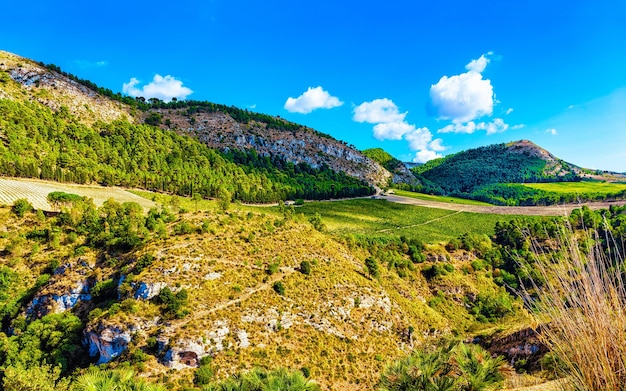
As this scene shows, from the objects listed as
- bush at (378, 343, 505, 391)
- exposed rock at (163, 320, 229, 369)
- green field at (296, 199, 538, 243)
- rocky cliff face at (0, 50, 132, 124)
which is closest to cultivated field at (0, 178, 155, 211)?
exposed rock at (163, 320, 229, 369)

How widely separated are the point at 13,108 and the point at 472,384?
6740 inches

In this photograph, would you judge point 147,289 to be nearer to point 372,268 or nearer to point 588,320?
point 372,268

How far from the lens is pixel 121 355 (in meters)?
36.0

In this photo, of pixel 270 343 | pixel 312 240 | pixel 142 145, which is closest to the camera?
pixel 270 343

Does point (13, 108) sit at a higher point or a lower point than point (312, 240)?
higher

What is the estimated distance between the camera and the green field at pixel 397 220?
355 ft

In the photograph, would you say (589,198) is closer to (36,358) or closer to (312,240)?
(312,240)

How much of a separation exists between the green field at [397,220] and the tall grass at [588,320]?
9085 centimetres

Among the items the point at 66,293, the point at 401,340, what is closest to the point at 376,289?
the point at 401,340

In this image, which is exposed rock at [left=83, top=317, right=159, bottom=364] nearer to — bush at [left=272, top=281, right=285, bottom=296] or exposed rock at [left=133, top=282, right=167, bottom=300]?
exposed rock at [left=133, top=282, right=167, bottom=300]

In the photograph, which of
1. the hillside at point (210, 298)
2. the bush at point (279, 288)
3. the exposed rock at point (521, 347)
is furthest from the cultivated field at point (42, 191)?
the exposed rock at point (521, 347)

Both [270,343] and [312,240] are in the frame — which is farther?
[312,240]

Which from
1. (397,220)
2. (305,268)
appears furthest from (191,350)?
(397,220)

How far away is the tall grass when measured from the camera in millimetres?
6098
